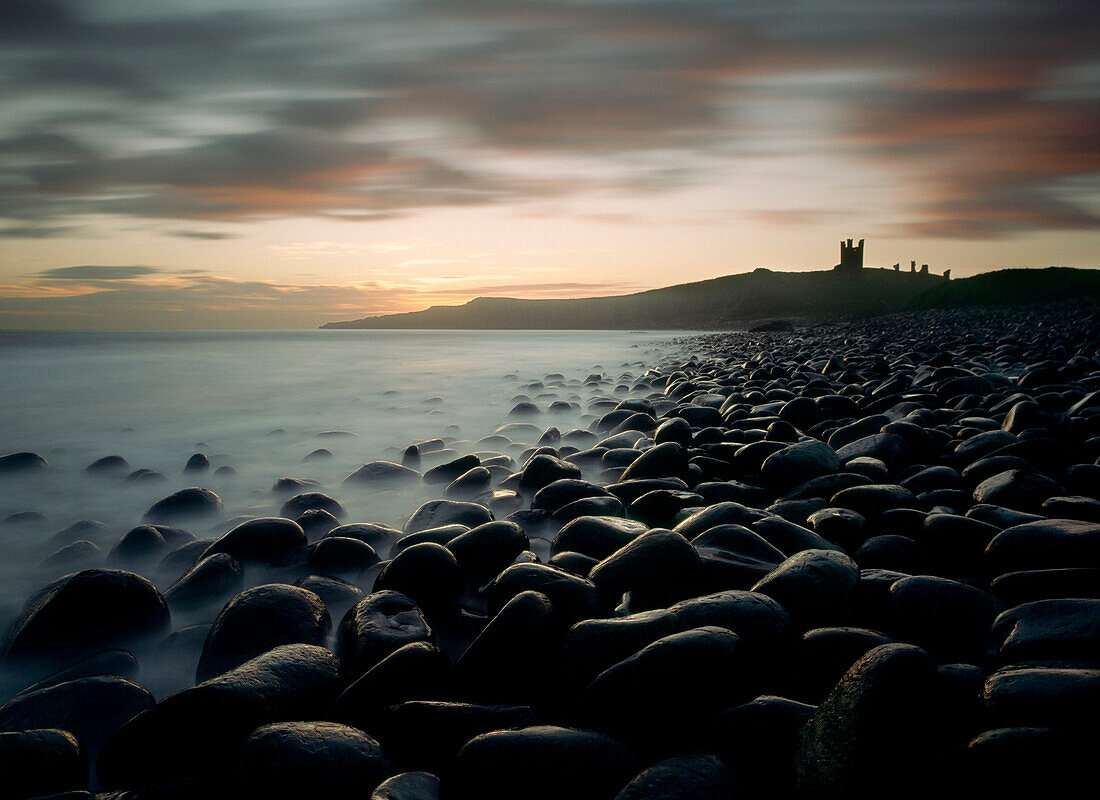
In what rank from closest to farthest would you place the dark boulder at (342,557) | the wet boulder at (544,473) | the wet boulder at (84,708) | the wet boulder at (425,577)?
the wet boulder at (84,708)
the wet boulder at (425,577)
the dark boulder at (342,557)
the wet boulder at (544,473)

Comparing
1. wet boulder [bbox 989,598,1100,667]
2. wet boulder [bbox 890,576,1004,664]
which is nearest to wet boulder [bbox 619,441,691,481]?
wet boulder [bbox 890,576,1004,664]

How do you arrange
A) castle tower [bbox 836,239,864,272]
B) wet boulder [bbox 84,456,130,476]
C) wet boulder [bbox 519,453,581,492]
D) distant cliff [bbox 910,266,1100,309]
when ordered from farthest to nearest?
1. castle tower [bbox 836,239,864,272]
2. distant cliff [bbox 910,266,1100,309]
3. wet boulder [bbox 84,456,130,476]
4. wet boulder [bbox 519,453,581,492]

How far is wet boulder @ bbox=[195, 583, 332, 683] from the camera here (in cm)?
152

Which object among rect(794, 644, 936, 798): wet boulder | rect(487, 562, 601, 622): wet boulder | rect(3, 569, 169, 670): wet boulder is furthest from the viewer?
rect(3, 569, 169, 670): wet boulder

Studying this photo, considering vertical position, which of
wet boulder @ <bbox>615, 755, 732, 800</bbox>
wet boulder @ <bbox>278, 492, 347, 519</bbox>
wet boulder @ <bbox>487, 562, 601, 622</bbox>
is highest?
wet boulder @ <bbox>487, 562, 601, 622</bbox>

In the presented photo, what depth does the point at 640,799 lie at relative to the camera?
94 cm

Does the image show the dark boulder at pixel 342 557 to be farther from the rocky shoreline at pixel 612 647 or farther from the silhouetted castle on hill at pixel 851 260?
the silhouetted castle on hill at pixel 851 260

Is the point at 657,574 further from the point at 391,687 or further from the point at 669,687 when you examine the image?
A: the point at 391,687

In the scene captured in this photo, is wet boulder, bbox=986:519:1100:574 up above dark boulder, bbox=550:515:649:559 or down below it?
above

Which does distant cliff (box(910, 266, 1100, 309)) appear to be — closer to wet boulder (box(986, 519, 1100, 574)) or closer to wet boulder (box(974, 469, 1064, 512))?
wet boulder (box(974, 469, 1064, 512))

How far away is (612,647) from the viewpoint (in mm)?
1288

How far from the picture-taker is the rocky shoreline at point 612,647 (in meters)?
1.00

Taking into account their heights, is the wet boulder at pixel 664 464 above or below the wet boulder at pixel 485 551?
above

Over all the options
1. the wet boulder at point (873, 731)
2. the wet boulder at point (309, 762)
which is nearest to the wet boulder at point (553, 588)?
the wet boulder at point (309, 762)
